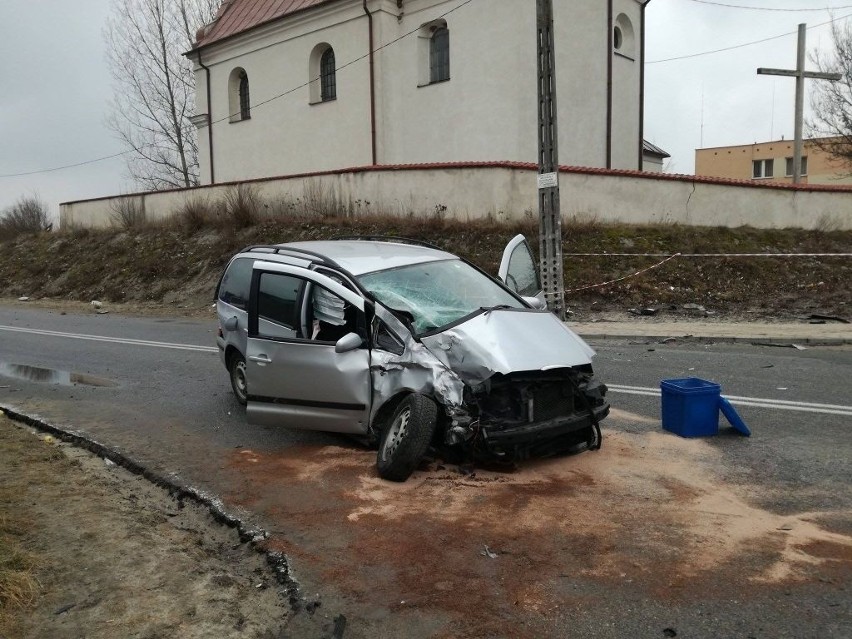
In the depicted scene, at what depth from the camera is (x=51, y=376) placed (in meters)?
10.3

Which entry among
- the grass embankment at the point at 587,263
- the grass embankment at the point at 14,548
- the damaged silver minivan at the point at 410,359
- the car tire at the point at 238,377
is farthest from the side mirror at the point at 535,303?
the grass embankment at the point at 587,263

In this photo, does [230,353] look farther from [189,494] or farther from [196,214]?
[196,214]

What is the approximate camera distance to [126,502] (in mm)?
5164

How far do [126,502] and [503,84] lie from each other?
2031 cm

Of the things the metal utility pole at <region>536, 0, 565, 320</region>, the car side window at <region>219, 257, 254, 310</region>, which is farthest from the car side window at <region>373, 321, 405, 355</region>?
the metal utility pole at <region>536, 0, 565, 320</region>

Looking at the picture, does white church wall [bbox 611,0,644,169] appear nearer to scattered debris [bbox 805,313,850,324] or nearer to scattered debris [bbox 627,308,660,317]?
scattered debris [bbox 627,308,660,317]

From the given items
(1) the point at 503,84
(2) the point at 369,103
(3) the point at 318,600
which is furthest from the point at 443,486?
(2) the point at 369,103

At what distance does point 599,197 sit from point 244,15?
66.2ft

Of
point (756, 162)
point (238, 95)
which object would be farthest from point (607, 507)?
point (756, 162)

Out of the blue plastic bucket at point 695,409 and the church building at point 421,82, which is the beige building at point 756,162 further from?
the blue plastic bucket at point 695,409

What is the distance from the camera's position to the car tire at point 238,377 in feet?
25.9

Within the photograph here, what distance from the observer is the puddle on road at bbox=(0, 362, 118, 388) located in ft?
32.0

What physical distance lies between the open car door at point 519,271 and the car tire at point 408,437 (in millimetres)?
3050

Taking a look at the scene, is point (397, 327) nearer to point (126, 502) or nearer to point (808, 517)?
point (126, 502)
